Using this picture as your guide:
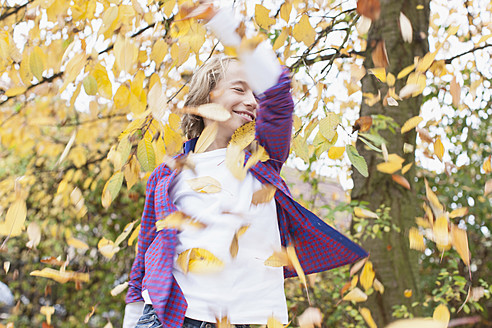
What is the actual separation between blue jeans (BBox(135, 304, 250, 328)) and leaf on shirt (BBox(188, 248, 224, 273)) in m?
0.20

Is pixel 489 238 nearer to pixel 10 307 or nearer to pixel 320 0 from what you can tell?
pixel 320 0

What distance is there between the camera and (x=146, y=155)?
132cm

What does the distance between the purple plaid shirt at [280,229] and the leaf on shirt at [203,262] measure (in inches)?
5.2

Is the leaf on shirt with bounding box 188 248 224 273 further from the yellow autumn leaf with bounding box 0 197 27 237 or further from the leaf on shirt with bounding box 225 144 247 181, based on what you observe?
the yellow autumn leaf with bounding box 0 197 27 237

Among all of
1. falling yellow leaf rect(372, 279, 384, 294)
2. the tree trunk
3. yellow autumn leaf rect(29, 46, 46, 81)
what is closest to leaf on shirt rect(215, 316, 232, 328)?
yellow autumn leaf rect(29, 46, 46, 81)

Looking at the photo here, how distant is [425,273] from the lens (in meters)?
4.41

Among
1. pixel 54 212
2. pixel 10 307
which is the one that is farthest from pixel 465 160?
pixel 10 307

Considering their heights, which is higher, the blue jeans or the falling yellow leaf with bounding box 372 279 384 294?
the falling yellow leaf with bounding box 372 279 384 294

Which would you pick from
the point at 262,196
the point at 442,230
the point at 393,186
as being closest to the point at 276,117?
the point at 262,196

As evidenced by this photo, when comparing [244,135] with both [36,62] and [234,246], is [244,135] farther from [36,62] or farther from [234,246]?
[36,62]

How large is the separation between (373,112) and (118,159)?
2.08 m

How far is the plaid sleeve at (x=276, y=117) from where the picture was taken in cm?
131

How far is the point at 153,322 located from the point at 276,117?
645mm

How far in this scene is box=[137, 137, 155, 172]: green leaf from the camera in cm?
131
